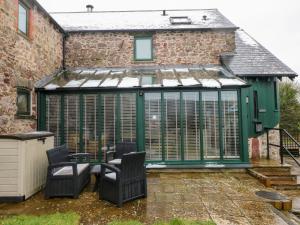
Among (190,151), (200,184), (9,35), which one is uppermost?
(9,35)

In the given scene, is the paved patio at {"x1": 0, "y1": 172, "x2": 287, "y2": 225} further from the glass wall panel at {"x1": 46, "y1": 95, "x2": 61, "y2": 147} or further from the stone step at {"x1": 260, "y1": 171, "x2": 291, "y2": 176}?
the glass wall panel at {"x1": 46, "y1": 95, "x2": 61, "y2": 147}

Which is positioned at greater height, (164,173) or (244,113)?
(244,113)

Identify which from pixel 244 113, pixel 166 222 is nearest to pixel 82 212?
pixel 166 222

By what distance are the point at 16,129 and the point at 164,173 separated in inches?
172

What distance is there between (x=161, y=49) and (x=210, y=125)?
4.53m

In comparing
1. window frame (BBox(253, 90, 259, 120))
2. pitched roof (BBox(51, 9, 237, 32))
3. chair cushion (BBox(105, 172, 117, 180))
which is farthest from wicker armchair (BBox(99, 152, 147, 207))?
pitched roof (BBox(51, 9, 237, 32))

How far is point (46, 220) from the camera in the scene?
12.0ft

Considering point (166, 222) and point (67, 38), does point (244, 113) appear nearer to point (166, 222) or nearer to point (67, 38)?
point (166, 222)

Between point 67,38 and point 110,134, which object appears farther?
point 67,38

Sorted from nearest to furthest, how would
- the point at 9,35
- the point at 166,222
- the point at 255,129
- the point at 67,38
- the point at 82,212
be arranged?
the point at 166,222 → the point at 82,212 → the point at 9,35 → the point at 255,129 → the point at 67,38

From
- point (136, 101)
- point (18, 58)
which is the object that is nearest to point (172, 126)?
point (136, 101)

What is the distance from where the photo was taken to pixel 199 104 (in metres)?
7.23

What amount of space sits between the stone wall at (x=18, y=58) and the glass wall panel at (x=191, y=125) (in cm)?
476

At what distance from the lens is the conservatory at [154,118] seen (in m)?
7.13
